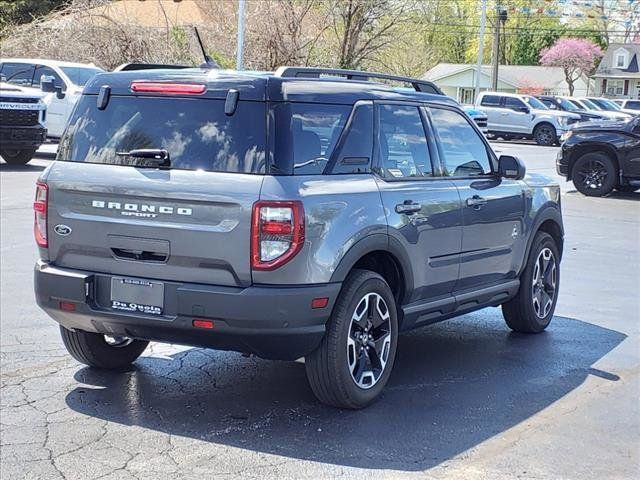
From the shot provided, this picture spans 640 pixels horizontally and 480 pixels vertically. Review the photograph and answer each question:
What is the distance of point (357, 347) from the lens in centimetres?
565

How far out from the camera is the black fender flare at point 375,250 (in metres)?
5.36

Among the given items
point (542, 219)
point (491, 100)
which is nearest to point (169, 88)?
point (542, 219)

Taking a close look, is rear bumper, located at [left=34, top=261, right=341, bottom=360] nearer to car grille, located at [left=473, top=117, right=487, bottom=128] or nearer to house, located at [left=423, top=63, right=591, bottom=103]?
car grille, located at [left=473, top=117, right=487, bottom=128]

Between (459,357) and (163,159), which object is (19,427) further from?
(459,357)

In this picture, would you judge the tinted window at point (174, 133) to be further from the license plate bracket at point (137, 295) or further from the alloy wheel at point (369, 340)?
the alloy wheel at point (369, 340)

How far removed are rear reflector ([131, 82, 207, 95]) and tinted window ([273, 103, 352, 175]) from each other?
49 cm

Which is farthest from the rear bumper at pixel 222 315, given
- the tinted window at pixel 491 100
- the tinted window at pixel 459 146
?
the tinted window at pixel 491 100

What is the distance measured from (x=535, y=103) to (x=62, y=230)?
35668 millimetres

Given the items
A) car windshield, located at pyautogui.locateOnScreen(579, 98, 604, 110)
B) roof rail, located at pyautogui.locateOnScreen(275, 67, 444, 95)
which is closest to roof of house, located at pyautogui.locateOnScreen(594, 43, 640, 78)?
car windshield, located at pyautogui.locateOnScreen(579, 98, 604, 110)

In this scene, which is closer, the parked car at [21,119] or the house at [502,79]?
the parked car at [21,119]

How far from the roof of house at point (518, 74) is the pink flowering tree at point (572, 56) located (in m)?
1.40

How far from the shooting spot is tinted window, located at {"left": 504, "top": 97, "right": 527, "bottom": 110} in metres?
38.4

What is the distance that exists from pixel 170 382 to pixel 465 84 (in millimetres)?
69667

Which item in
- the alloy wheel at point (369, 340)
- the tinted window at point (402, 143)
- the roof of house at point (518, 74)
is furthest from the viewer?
the roof of house at point (518, 74)
